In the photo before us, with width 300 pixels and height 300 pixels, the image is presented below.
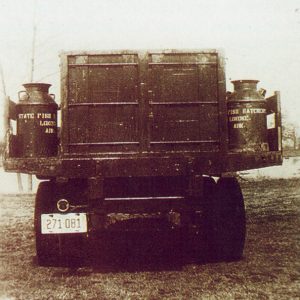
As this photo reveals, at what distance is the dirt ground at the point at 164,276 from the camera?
4660mm

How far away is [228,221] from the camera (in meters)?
6.16

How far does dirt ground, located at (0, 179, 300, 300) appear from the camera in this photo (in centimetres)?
466

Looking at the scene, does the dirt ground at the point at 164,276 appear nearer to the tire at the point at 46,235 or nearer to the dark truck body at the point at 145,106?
the tire at the point at 46,235

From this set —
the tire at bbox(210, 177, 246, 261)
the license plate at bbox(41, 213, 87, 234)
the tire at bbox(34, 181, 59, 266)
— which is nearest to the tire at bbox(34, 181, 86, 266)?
the tire at bbox(34, 181, 59, 266)

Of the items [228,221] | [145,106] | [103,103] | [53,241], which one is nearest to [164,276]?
[228,221]

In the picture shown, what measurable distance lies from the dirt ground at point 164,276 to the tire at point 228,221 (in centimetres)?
22

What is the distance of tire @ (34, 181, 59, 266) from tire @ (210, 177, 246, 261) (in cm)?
188

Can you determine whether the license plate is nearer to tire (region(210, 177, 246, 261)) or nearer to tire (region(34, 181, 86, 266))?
tire (region(34, 181, 86, 266))

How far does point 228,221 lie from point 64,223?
1.92m

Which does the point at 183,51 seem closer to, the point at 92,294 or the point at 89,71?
the point at 89,71

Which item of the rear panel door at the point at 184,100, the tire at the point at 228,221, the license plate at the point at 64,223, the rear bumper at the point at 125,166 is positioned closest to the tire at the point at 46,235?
the license plate at the point at 64,223

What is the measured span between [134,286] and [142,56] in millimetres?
2572

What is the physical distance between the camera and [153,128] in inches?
235

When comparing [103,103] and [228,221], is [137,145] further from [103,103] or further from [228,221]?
[228,221]
